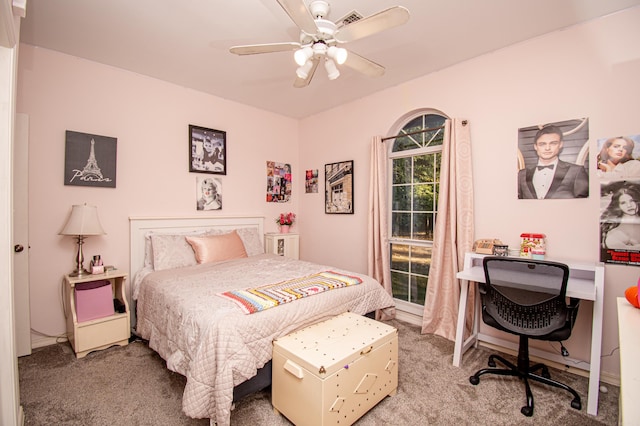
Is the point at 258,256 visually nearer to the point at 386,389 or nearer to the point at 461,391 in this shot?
the point at 386,389

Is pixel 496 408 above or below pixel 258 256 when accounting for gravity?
below

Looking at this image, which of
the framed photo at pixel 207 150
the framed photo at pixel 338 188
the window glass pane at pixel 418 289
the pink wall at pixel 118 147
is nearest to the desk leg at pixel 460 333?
the window glass pane at pixel 418 289

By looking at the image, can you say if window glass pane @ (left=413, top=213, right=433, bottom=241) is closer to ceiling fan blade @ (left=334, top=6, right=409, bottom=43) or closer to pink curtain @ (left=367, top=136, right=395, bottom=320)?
pink curtain @ (left=367, top=136, right=395, bottom=320)

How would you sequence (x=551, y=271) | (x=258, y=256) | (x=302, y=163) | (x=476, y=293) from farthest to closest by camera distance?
(x=302, y=163), (x=258, y=256), (x=476, y=293), (x=551, y=271)

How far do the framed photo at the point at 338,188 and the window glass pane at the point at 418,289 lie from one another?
3.71 feet

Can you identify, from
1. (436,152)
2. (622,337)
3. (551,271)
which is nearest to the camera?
(622,337)

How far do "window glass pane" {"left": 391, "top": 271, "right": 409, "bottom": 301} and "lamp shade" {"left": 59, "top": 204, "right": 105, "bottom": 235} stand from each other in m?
3.01

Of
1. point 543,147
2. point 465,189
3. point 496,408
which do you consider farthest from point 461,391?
point 543,147

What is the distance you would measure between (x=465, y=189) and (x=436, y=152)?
0.59 m

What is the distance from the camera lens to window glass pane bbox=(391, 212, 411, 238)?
3.42m

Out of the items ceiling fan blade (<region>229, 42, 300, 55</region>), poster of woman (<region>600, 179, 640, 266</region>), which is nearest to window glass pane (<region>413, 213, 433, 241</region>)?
poster of woman (<region>600, 179, 640, 266</region>)

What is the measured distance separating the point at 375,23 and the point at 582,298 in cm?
206

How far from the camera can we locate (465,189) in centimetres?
275

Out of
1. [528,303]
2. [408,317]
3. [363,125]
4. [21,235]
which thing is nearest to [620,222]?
[528,303]
